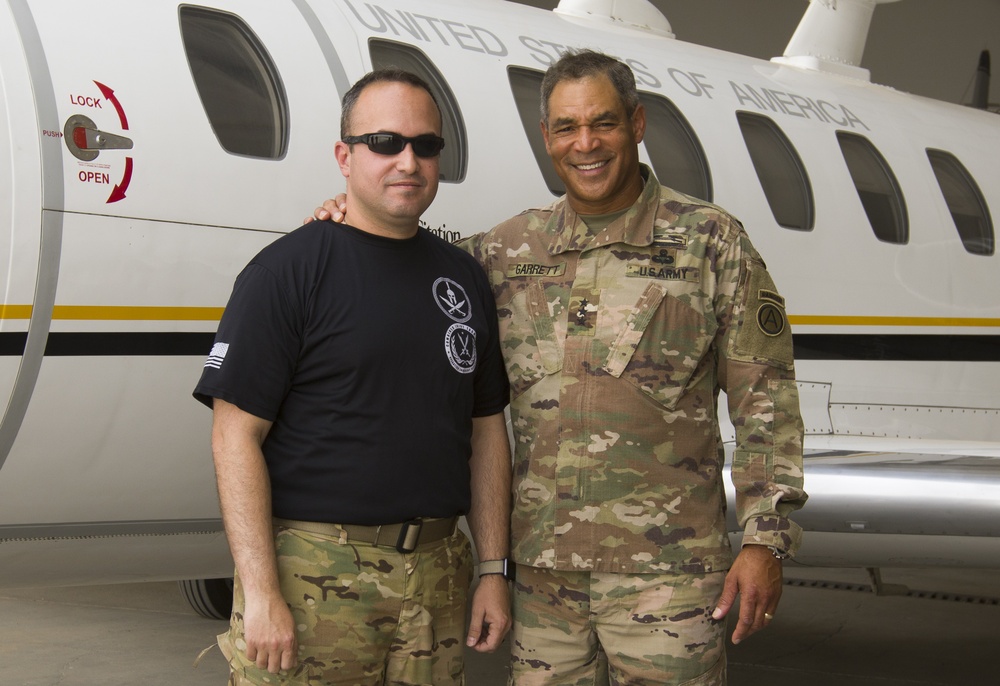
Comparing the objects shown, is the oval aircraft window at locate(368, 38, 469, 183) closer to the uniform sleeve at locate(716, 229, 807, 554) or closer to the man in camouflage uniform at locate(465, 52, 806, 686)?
the man in camouflage uniform at locate(465, 52, 806, 686)

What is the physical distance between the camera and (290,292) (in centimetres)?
273

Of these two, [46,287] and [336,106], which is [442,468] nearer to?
[46,287]

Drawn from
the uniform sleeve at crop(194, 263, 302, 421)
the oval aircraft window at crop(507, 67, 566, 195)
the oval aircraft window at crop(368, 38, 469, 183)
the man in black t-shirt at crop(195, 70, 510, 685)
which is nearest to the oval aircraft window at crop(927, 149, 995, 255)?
the oval aircraft window at crop(507, 67, 566, 195)

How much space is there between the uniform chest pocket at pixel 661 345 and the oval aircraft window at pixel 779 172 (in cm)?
278

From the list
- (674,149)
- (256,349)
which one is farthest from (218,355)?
(674,149)

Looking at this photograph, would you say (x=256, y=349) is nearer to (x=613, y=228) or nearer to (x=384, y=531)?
(x=384, y=531)

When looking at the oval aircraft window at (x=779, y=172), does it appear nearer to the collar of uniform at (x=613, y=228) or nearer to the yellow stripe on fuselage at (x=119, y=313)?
the collar of uniform at (x=613, y=228)

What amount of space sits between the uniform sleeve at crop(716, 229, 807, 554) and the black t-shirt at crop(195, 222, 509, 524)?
2.27 ft

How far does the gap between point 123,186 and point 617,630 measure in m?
1.86

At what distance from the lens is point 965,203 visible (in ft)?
22.4

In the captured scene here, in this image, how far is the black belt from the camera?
9.05 ft

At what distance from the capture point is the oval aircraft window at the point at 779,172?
5.78 metres

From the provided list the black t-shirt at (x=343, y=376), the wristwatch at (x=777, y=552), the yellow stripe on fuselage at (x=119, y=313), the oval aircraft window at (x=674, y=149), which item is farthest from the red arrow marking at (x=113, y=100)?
the oval aircraft window at (x=674, y=149)

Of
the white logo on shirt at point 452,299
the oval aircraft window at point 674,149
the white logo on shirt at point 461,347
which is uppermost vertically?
the oval aircraft window at point 674,149
